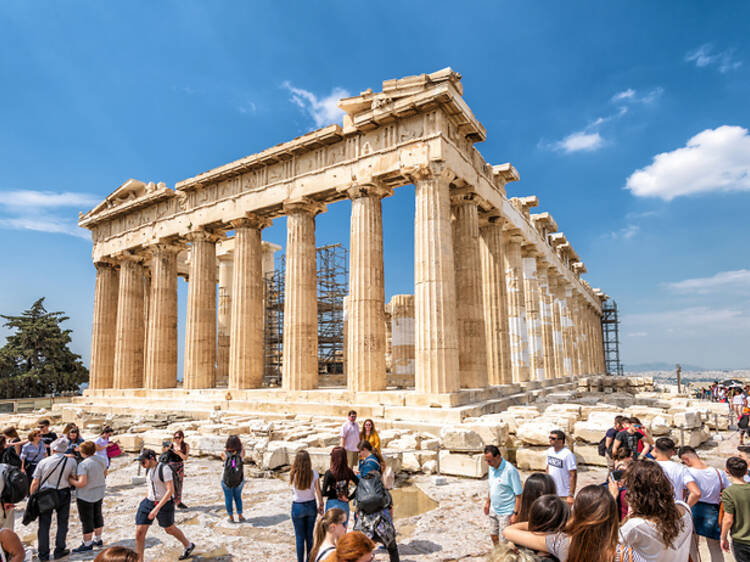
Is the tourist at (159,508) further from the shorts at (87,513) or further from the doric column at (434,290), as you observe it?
the doric column at (434,290)

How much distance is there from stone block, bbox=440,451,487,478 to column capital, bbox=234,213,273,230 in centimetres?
1473

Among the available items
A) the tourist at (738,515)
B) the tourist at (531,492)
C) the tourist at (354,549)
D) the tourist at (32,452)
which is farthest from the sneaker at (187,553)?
the tourist at (738,515)

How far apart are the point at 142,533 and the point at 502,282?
1760 centimetres

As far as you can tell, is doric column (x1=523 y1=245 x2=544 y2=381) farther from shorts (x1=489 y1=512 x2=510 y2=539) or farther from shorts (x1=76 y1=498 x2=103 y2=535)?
shorts (x1=76 y1=498 x2=103 y2=535)

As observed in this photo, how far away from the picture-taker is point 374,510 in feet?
15.1

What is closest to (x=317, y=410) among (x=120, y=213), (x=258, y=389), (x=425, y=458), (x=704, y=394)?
(x=258, y=389)

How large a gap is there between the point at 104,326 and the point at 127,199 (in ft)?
25.2

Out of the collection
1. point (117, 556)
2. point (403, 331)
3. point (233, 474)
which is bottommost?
point (233, 474)

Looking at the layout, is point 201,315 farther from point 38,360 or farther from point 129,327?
point 38,360

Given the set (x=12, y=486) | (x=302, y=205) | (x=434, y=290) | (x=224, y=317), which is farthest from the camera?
(x=224, y=317)

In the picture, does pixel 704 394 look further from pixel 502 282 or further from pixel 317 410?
pixel 317 410

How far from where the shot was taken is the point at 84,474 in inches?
236

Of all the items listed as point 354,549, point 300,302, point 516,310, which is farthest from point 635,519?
point 516,310

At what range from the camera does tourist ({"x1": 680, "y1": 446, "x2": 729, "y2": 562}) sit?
15.1 feet
